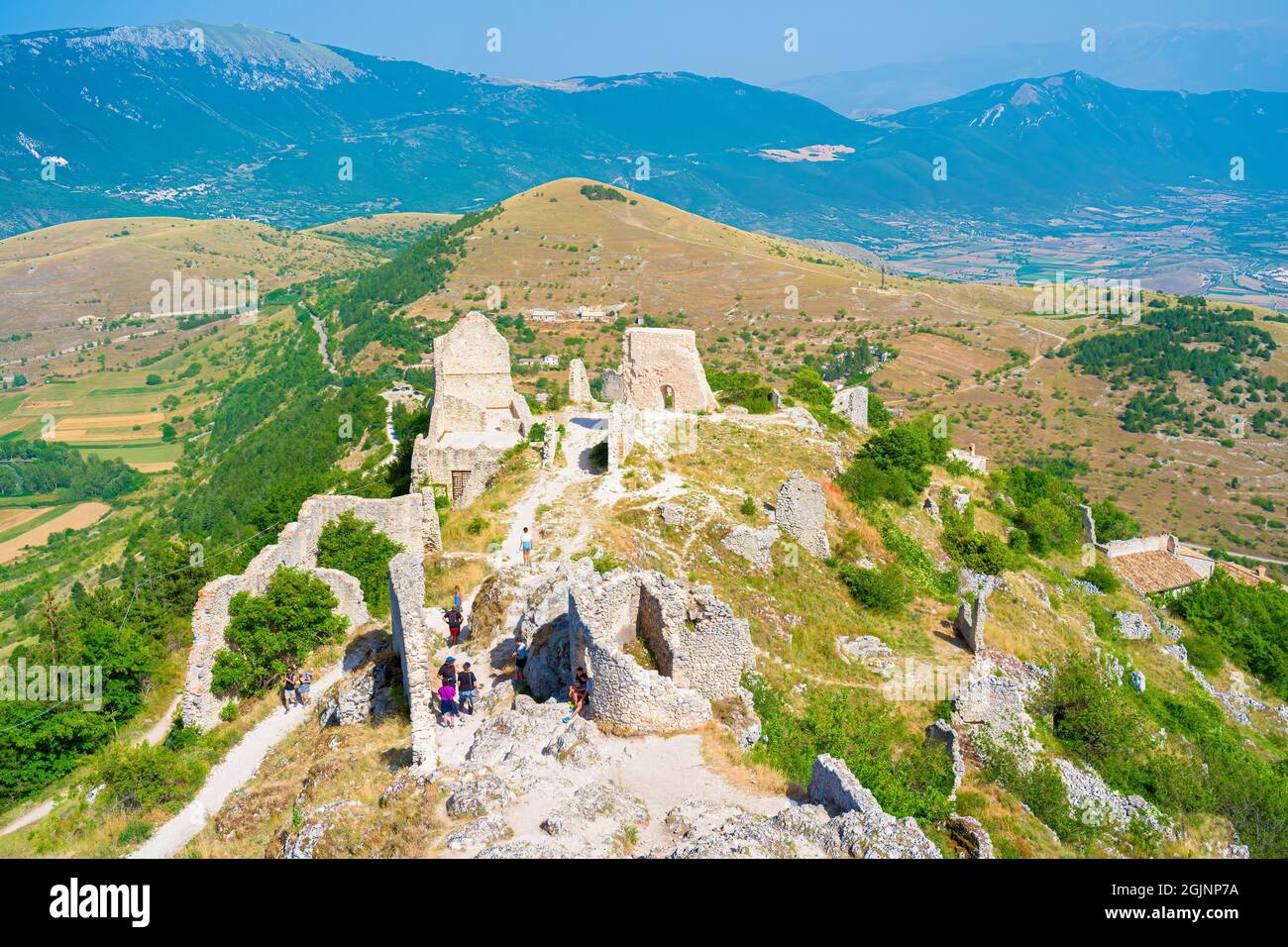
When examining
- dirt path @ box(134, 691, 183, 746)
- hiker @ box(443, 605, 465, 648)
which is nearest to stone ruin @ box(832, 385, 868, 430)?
hiker @ box(443, 605, 465, 648)

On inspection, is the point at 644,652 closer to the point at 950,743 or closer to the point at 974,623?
the point at 950,743

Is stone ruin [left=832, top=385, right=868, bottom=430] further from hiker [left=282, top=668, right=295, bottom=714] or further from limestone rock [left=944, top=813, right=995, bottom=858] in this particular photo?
limestone rock [left=944, top=813, right=995, bottom=858]

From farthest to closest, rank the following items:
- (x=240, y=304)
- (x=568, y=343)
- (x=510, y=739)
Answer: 1. (x=240, y=304)
2. (x=568, y=343)
3. (x=510, y=739)

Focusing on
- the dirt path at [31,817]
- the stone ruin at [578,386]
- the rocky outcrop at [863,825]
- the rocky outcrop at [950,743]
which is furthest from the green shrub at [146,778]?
the stone ruin at [578,386]

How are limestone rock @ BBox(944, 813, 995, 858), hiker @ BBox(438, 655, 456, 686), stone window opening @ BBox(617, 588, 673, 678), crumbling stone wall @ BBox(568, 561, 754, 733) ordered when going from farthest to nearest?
stone window opening @ BBox(617, 588, 673, 678)
hiker @ BBox(438, 655, 456, 686)
crumbling stone wall @ BBox(568, 561, 754, 733)
limestone rock @ BBox(944, 813, 995, 858)

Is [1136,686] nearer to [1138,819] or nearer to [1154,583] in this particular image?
[1138,819]

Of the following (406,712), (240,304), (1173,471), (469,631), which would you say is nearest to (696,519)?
(469,631)
